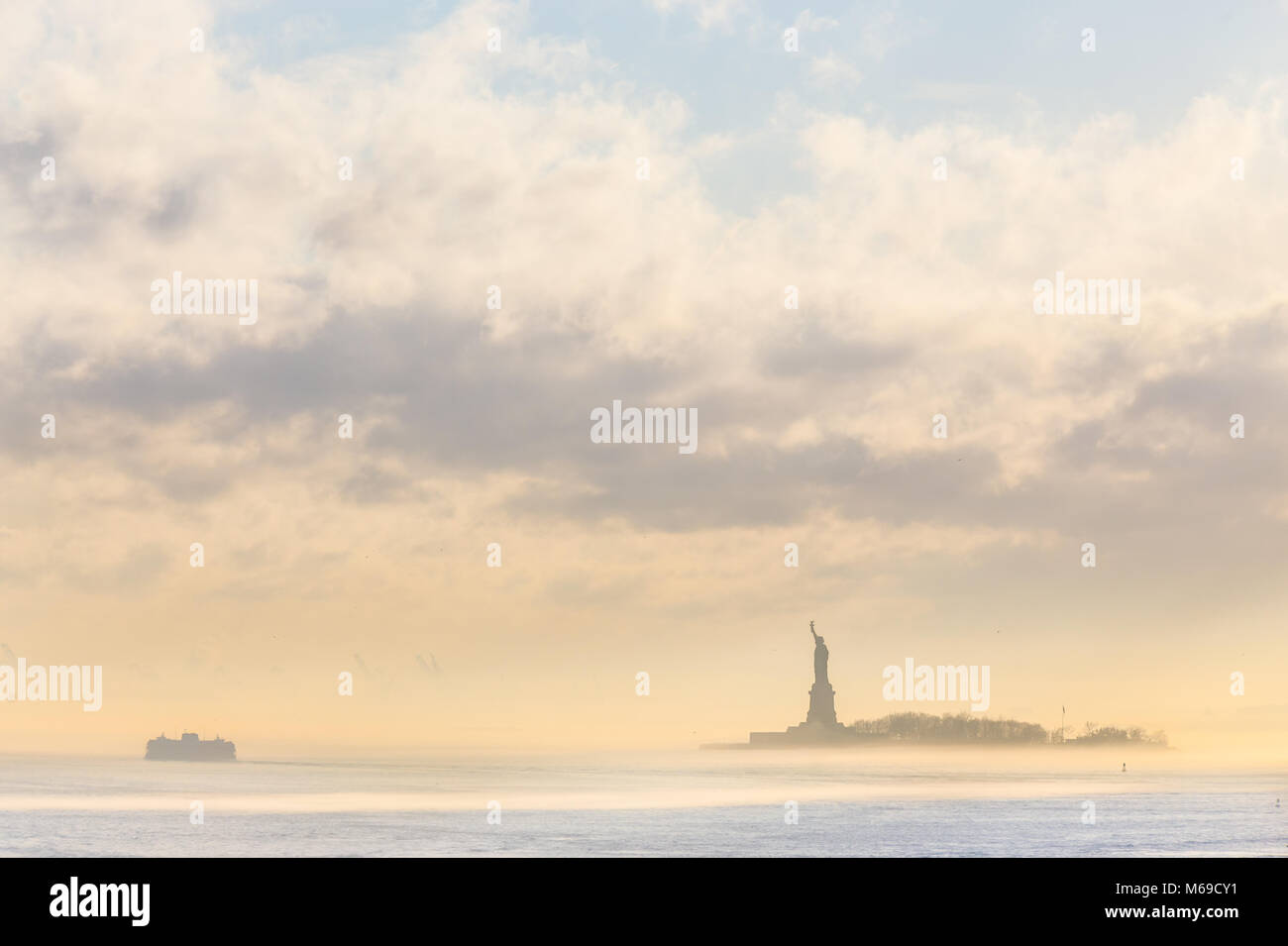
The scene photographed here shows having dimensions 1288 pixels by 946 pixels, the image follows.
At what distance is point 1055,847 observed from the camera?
5069 inches
